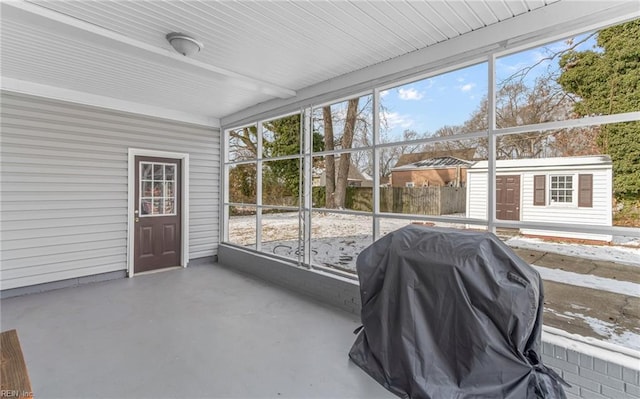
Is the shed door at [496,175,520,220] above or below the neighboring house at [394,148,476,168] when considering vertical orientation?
below

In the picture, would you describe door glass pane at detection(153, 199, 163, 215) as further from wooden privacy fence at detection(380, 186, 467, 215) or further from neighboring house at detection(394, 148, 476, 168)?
neighboring house at detection(394, 148, 476, 168)

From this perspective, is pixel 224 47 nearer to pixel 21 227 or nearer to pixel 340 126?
pixel 340 126

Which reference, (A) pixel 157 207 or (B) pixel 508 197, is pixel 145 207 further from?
(B) pixel 508 197

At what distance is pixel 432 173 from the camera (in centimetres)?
398

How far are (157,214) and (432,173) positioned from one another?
4649 millimetres

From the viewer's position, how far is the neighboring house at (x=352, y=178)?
500 centimetres

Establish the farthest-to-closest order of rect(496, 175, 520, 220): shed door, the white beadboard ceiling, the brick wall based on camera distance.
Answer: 1. rect(496, 175, 520, 220): shed door
2. the white beadboard ceiling
3. the brick wall

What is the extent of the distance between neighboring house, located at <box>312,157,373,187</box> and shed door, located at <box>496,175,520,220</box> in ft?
5.60

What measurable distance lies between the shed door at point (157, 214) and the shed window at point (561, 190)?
5.67m

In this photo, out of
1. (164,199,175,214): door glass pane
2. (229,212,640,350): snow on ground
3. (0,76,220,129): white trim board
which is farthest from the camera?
(164,199,175,214): door glass pane

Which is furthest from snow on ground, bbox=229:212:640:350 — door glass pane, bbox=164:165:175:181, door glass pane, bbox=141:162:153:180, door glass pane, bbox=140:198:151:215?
door glass pane, bbox=141:162:153:180

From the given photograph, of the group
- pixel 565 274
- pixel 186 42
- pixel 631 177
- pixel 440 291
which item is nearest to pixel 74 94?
pixel 186 42

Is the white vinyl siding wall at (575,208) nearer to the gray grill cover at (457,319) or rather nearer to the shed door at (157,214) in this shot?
the gray grill cover at (457,319)

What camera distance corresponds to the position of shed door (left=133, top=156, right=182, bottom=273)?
202 inches
